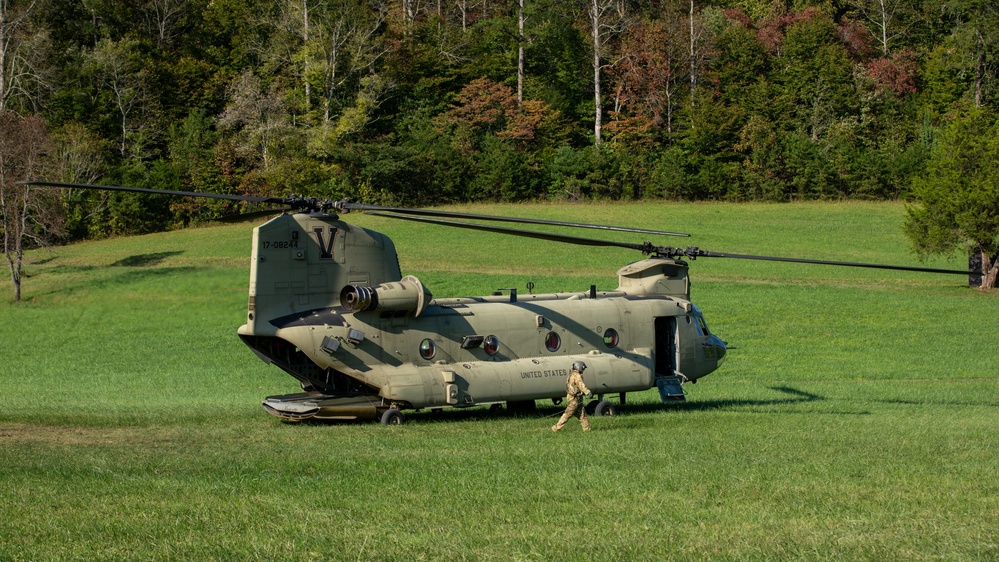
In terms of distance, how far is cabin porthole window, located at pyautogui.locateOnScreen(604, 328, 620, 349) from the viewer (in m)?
24.7

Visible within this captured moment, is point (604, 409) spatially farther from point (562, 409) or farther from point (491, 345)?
point (491, 345)

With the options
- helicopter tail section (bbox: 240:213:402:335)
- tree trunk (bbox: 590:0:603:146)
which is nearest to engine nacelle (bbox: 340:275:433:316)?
helicopter tail section (bbox: 240:213:402:335)

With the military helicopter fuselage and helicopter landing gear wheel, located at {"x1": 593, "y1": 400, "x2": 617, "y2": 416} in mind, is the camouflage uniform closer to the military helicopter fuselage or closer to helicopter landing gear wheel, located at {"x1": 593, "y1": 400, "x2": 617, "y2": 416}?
the military helicopter fuselage

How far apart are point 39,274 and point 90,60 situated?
4683 centimetres

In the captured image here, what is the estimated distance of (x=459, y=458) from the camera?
16.7 metres

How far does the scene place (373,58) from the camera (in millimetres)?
87188

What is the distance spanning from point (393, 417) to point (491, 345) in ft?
9.56

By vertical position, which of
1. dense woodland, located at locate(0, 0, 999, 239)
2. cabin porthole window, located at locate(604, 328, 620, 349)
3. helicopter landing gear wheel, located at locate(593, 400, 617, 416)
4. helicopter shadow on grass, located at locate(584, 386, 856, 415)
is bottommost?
helicopter shadow on grass, located at locate(584, 386, 856, 415)

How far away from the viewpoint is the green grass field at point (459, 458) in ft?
36.8

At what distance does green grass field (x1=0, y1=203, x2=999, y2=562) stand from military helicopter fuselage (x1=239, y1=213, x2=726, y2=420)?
0.76 metres

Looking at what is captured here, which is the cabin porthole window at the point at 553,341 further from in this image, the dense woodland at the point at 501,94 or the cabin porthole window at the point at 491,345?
the dense woodland at the point at 501,94

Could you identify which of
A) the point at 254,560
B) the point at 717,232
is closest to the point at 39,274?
the point at 254,560

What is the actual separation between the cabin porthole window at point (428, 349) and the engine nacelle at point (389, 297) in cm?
69

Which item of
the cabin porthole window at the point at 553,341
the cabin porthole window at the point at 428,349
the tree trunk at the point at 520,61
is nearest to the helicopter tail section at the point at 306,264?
the cabin porthole window at the point at 428,349
